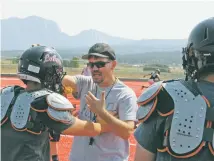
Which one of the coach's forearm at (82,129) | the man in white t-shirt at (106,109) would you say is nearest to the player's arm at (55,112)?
the coach's forearm at (82,129)

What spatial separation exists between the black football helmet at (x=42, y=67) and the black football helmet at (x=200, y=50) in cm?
127

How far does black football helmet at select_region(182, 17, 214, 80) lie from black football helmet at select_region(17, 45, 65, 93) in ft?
4.18

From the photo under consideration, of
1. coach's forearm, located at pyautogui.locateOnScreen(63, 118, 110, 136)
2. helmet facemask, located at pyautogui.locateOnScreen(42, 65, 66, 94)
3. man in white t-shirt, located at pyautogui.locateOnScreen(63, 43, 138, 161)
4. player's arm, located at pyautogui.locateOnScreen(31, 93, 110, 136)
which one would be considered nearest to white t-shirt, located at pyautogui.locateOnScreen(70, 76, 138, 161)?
man in white t-shirt, located at pyautogui.locateOnScreen(63, 43, 138, 161)

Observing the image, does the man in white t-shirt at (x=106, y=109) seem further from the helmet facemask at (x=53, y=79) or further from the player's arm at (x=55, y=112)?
the player's arm at (x=55, y=112)

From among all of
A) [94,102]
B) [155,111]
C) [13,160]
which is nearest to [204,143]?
[155,111]

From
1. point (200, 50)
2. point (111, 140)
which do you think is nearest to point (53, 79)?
point (111, 140)

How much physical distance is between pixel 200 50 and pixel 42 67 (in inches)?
54.3

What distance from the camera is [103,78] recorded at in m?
3.83

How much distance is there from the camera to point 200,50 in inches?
81.2

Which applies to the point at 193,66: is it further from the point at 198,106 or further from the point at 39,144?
the point at 39,144

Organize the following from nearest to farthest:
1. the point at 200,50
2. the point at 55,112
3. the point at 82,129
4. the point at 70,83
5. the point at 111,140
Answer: the point at 200,50, the point at 55,112, the point at 82,129, the point at 111,140, the point at 70,83

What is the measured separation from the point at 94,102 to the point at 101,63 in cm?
88

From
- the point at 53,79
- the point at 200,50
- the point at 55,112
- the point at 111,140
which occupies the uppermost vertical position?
the point at 200,50

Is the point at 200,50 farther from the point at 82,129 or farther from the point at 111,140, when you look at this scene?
the point at 111,140
